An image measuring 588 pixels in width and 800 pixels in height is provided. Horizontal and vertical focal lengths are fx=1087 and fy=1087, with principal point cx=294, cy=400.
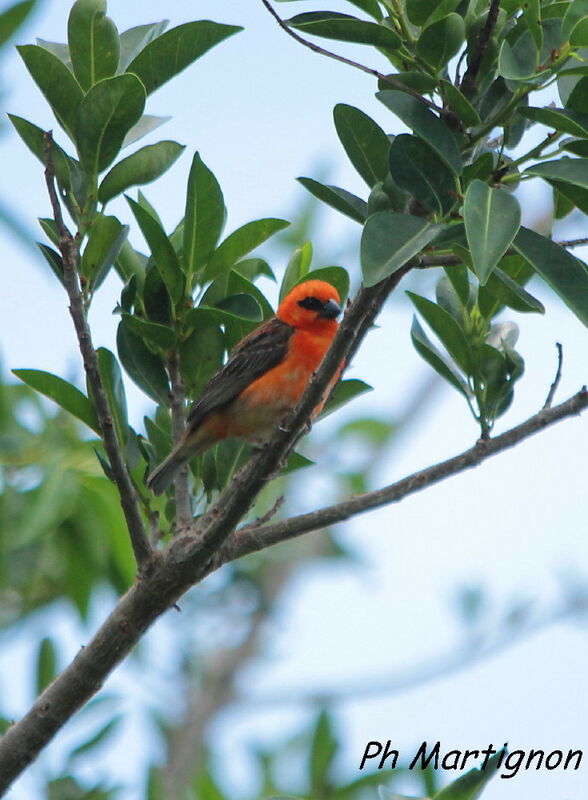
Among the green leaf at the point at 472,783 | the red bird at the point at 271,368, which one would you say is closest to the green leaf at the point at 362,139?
the red bird at the point at 271,368

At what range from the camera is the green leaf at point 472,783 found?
237cm

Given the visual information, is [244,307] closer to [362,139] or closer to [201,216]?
[201,216]

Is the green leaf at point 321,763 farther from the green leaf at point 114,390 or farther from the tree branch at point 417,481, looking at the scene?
the green leaf at point 114,390

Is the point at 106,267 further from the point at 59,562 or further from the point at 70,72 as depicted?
the point at 59,562

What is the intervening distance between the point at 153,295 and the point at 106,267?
1.17 ft

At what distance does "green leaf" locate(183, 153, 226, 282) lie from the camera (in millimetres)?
2963

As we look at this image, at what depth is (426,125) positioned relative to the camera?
235cm

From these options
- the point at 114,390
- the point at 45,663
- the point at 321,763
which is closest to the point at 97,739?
the point at 45,663

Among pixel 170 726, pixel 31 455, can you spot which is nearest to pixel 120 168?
pixel 31 455

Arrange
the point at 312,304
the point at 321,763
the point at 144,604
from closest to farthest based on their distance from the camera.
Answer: the point at 144,604 < the point at 321,763 < the point at 312,304

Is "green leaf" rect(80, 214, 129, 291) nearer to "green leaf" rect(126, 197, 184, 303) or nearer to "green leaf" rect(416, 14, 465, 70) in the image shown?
"green leaf" rect(126, 197, 184, 303)

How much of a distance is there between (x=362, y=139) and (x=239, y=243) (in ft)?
1.85

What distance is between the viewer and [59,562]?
13.0 ft

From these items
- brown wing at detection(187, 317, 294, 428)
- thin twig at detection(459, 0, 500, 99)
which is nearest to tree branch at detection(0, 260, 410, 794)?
thin twig at detection(459, 0, 500, 99)
